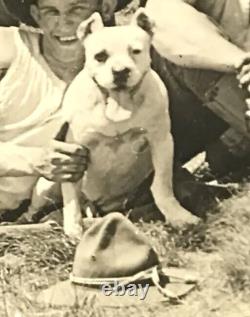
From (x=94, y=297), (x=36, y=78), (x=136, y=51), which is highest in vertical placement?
(x=136, y=51)

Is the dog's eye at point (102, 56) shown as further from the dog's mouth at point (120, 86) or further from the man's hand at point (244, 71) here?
the man's hand at point (244, 71)

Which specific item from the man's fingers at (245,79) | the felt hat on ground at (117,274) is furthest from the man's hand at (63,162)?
the man's fingers at (245,79)

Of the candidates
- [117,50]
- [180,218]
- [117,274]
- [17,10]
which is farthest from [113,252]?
[17,10]

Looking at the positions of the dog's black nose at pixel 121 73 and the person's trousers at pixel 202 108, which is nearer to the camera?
the dog's black nose at pixel 121 73

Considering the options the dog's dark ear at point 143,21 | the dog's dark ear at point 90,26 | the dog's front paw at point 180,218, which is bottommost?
the dog's front paw at point 180,218

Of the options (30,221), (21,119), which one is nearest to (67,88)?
(21,119)

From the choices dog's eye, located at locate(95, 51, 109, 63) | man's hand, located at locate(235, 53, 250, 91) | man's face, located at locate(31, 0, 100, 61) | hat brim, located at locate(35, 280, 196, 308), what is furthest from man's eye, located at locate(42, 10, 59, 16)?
hat brim, located at locate(35, 280, 196, 308)

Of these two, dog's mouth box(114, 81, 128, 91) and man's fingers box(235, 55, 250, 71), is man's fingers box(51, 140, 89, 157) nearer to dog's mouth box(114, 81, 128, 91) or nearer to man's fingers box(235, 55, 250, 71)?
dog's mouth box(114, 81, 128, 91)

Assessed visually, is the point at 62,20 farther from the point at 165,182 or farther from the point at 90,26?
the point at 165,182
